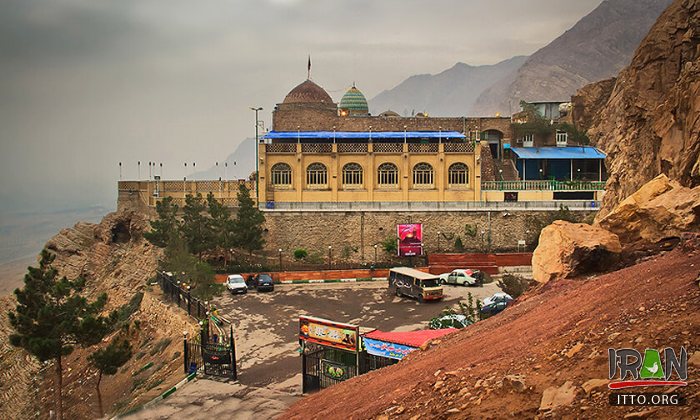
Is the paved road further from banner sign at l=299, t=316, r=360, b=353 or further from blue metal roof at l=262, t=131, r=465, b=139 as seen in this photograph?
blue metal roof at l=262, t=131, r=465, b=139

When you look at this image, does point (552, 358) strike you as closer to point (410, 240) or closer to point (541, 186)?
point (410, 240)

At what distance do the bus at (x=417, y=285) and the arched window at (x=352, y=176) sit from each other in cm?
1499

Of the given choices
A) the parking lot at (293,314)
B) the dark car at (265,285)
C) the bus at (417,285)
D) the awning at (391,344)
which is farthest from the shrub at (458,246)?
the awning at (391,344)

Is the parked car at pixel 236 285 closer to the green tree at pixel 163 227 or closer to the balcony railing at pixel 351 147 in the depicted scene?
the green tree at pixel 163 227

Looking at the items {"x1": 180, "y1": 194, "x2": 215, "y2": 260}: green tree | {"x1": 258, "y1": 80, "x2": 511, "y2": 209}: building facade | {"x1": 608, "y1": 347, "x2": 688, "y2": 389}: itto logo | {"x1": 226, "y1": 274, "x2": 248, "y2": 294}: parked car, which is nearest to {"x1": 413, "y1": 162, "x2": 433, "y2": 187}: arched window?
{"x1": 258, "y1": 80, "x2": 511, "y2": 209}: building facade

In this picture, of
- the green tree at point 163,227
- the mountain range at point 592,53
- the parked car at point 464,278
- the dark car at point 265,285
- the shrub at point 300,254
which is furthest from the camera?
the mountain range at point 592,53

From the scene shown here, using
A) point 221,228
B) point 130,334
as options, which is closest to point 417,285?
point 130,334

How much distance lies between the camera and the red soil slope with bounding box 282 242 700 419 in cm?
989

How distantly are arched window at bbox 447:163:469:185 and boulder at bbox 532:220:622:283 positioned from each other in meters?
31.0

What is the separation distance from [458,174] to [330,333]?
110ft

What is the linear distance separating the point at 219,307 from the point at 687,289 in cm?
2726

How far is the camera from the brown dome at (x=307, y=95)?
65000mm

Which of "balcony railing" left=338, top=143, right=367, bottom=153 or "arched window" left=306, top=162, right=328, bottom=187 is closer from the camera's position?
"arched window" left=306, top=162, right=328, bottom=187

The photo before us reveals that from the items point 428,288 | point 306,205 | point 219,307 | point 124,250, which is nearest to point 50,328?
point 219,307
